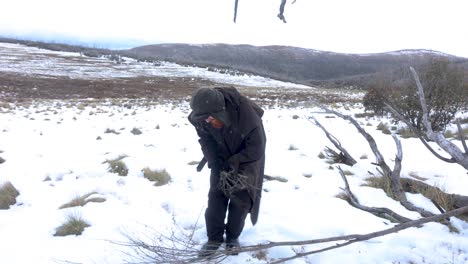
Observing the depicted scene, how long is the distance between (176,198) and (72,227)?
3.95 ft

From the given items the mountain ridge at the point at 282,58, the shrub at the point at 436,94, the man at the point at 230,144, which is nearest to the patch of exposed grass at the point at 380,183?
the man at the point at 230,144

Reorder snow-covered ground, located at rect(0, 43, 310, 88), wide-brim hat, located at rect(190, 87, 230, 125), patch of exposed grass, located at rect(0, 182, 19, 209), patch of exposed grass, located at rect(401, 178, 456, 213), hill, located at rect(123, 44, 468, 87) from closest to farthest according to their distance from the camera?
wide-brim hat, located at rect(190, 87, 230, 125), patch of exposed grass, located at rect(401, 178, 456, 213), patch of exposed grass, located at rect(0, 182, 19, 209), snow-covered ground, located at rect(0, 43, 310, 88), hill, located at rect(123, 44, 468, 87)

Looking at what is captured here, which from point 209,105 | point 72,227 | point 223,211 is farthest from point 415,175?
point 72,227

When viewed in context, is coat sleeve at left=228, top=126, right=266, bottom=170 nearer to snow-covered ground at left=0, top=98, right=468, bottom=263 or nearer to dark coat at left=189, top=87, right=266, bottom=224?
dark coat at left=189, top=87, right=266, bottom=224

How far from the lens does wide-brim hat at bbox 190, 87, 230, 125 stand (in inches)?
98.0

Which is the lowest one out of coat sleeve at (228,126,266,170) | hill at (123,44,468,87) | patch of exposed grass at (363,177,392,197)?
patch of exposed grass at (363,177,392,197)

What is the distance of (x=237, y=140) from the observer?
2.74 metres

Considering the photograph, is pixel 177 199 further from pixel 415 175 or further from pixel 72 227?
pixel 415 175

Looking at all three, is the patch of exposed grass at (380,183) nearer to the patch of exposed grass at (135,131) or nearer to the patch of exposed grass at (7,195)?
the patch of exposed grass at (7,195)

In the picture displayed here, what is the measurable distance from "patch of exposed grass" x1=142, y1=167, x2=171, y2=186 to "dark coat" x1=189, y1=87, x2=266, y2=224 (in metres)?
2.02

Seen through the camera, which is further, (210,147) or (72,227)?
(72,227)

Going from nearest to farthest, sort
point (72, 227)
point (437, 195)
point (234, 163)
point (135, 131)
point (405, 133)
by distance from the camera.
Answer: point (234, 163), point (72, 227), point (437, 195), point (405, 133), point (135, 131)

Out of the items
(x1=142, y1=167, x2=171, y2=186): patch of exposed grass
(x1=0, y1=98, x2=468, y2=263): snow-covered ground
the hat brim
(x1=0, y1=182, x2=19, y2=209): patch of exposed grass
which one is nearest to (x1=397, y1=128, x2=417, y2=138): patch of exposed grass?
(x1=0, y1=98, x2=468, y2=263): snow-covered ground

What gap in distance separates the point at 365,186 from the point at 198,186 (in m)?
2.17
